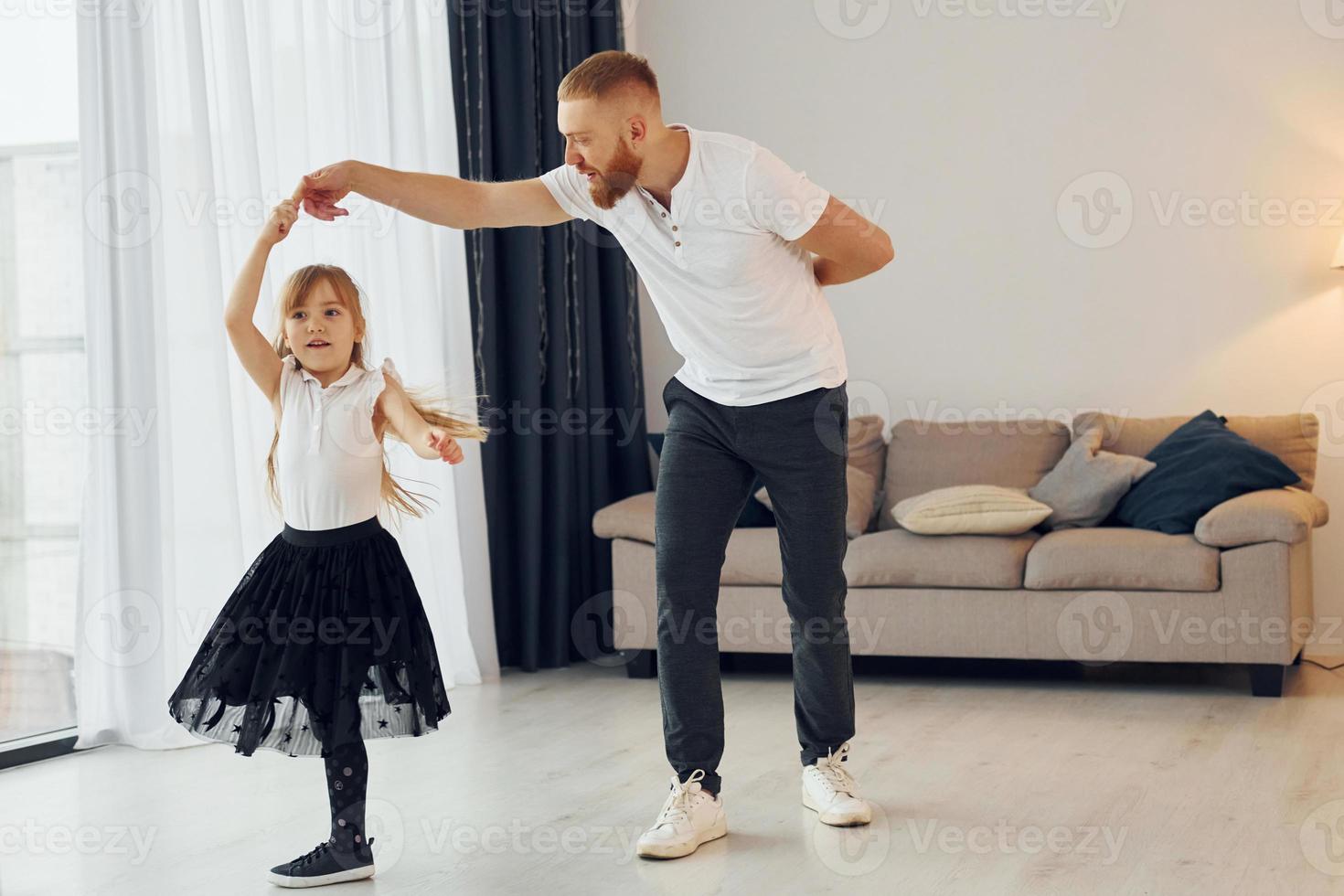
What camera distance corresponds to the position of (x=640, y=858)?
2.33 meters

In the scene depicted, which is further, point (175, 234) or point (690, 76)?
point (690, 76)

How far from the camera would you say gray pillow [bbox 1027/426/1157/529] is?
3914 millimetres

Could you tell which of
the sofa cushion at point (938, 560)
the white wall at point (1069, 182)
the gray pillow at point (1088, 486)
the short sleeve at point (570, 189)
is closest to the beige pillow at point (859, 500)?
the sofa cushion at point (938, 560)

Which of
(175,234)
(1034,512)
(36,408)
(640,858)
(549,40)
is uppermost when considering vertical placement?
(549,40)

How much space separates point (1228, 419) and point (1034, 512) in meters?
0.79

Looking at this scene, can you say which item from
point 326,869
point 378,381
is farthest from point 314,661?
point 378,381

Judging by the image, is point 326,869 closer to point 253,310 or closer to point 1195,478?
point 253,310

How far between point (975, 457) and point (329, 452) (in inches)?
99.9

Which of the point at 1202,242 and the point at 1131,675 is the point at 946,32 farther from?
the point at 1131,675

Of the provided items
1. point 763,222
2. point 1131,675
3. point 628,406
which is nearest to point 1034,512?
point 1131,675

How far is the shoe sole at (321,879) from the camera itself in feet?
7.27

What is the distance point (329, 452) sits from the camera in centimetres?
232

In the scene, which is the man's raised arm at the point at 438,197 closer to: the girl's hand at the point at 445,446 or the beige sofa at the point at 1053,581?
the girl's hand at the point at 445,446

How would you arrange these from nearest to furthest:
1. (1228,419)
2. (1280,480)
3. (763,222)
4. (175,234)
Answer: (763,222) < (175,234) < (1280,480) < (1228,419)
